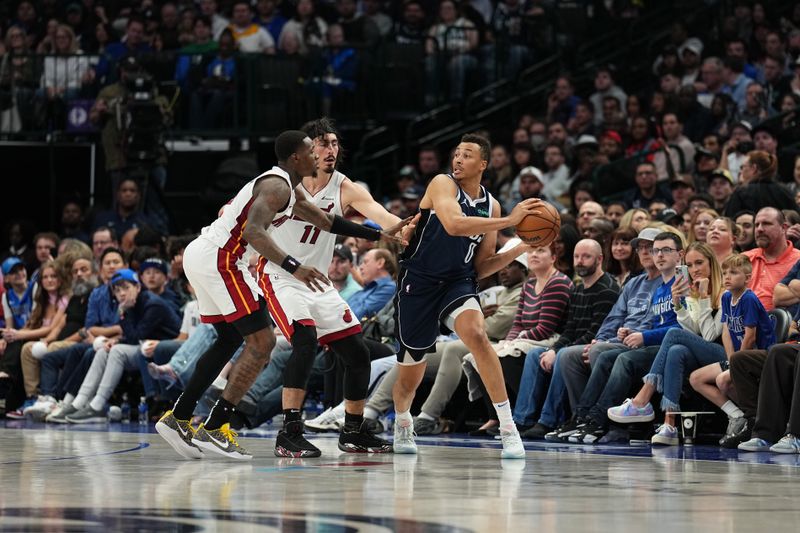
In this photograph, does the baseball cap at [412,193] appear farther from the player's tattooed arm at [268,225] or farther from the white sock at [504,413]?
the player's tattooed arm at [268,225]

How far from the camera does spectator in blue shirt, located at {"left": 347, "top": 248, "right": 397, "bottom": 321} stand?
450 inches

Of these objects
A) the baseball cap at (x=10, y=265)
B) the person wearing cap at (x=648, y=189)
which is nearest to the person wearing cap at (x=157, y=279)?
the baseball cap at (x=10, y=265)

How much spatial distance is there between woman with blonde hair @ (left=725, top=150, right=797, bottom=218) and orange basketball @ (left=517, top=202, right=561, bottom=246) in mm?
3663

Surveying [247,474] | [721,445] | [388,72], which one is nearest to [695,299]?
[721,445]

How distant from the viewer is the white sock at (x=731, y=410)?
29.8ft

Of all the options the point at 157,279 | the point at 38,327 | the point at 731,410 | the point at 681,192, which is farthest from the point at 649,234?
the point at 38,327

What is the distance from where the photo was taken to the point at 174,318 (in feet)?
41.0

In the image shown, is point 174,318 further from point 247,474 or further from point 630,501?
point 630,501

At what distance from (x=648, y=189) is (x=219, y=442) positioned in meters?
6.68

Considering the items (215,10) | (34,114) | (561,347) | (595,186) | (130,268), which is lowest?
(561,347)

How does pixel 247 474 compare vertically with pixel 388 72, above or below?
below

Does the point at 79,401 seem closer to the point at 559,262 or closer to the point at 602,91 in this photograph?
the point at 559,262

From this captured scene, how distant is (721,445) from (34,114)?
35.8 ft

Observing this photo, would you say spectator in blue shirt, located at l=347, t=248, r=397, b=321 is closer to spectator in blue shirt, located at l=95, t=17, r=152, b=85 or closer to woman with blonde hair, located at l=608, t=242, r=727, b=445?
woman with blonde hair, located at l=608, t=242, r=727, b=445
